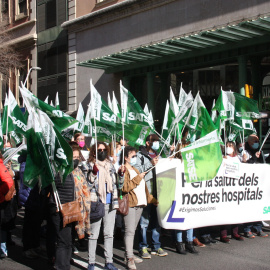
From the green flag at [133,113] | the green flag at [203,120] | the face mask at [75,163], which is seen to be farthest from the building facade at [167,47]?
the face mask at [75,163]

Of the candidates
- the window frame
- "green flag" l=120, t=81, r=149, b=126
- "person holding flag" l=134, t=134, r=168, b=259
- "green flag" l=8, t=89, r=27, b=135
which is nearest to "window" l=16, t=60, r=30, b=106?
the window frame

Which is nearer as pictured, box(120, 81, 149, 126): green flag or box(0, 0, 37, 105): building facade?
box(120, 81, 149, 126): green flag

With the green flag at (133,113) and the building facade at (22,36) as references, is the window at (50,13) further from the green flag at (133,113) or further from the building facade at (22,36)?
the green flag at (133,113)

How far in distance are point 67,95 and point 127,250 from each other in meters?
17.9

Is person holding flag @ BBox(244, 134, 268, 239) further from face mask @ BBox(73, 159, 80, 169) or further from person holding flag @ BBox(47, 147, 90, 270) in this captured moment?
face mask @ BBox(73, 159, 80, 169)

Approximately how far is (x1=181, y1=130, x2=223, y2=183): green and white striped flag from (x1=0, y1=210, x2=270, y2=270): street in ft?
3.82

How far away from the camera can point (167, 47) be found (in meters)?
17.0

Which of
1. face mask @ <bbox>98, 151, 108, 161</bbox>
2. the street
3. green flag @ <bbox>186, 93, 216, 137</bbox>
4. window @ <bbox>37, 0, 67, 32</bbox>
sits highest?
window @ <bbox>37, 0, 67, 32</bbox>

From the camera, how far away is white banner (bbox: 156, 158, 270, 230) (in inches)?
292

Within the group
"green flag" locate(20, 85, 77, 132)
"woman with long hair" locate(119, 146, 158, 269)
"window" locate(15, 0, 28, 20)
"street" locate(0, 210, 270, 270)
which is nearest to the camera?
"green flag" locate(20, 85, 77, 132)

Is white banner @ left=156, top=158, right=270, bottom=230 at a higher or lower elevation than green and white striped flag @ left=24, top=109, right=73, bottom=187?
lower

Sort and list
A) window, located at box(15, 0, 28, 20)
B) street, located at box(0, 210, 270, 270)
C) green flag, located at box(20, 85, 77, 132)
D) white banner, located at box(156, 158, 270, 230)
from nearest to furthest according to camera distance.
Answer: green flag, located at box(20, 85, 77, 132), street, located at box(0, 210, 270, 270), white banner, located at box(156, 158, 270, 230), window, located at box(15, 0, 28, 20)

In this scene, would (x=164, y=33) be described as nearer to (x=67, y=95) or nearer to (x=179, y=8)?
(x=179, y=8)

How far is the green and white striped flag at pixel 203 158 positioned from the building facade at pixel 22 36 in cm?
2035
